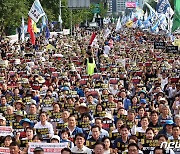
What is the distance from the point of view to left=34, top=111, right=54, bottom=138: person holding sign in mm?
11410

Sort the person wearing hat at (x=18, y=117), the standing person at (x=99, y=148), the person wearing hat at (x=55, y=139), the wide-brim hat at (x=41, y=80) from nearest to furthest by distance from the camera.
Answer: the standing person at (x=99, y=148), the person wearing hat at (x=55, y=139), the person wearing hat at (x=18, y=117), the wide-brim hat at (x=41, y=80)

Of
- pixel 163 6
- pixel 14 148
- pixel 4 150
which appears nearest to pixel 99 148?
pixel 14 148

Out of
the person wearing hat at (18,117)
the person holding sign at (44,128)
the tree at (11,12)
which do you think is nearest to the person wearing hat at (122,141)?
the person holding sign at (44,128)

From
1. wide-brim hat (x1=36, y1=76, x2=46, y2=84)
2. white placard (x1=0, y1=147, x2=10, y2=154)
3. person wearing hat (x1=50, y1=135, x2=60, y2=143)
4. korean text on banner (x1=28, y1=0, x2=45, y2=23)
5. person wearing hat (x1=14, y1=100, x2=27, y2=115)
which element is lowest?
wide-brim hat (x1=36, y1=76, x2=46, y2=84)

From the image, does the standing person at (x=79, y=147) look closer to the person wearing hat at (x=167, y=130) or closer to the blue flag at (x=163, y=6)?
the person wearing hat at (x=167, y=130)

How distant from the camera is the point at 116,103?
47.7 feet

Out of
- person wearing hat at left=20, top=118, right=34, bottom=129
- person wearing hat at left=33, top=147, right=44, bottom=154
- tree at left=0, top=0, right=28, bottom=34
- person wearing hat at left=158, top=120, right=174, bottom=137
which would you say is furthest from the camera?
tree at left=0, top=0, right=28, bottom=34

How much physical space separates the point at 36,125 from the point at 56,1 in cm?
6755

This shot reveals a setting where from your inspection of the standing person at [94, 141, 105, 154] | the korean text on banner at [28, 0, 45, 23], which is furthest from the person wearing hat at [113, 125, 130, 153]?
the korean text on banner at [28, 0, 45, 23]

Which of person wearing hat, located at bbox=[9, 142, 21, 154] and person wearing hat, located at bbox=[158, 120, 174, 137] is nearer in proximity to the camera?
person wearing hat, located at bbox=[9, 142, 21, 154]

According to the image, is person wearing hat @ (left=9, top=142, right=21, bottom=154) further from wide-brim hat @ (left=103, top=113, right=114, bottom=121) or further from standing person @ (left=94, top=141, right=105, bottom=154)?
wide-brim hat @ (left=103, top=113, right=114, bottom=121)

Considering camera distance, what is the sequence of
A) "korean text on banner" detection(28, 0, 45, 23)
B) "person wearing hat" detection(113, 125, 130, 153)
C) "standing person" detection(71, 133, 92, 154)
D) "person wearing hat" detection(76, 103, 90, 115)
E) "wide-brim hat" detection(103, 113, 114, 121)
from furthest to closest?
"korean text on banner" detection(28, 0, 45, 23), "person wearing hat" detection(76, 103, 90, 115), "wide-brim hat" detection(103, 113, 114, 121), "person wearing hat" detection(113, 125, 130, 153), "standing person" detection(71, 133, 92, 154)

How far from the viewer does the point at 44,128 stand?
11508mm

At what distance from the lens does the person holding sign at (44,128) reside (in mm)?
11410
